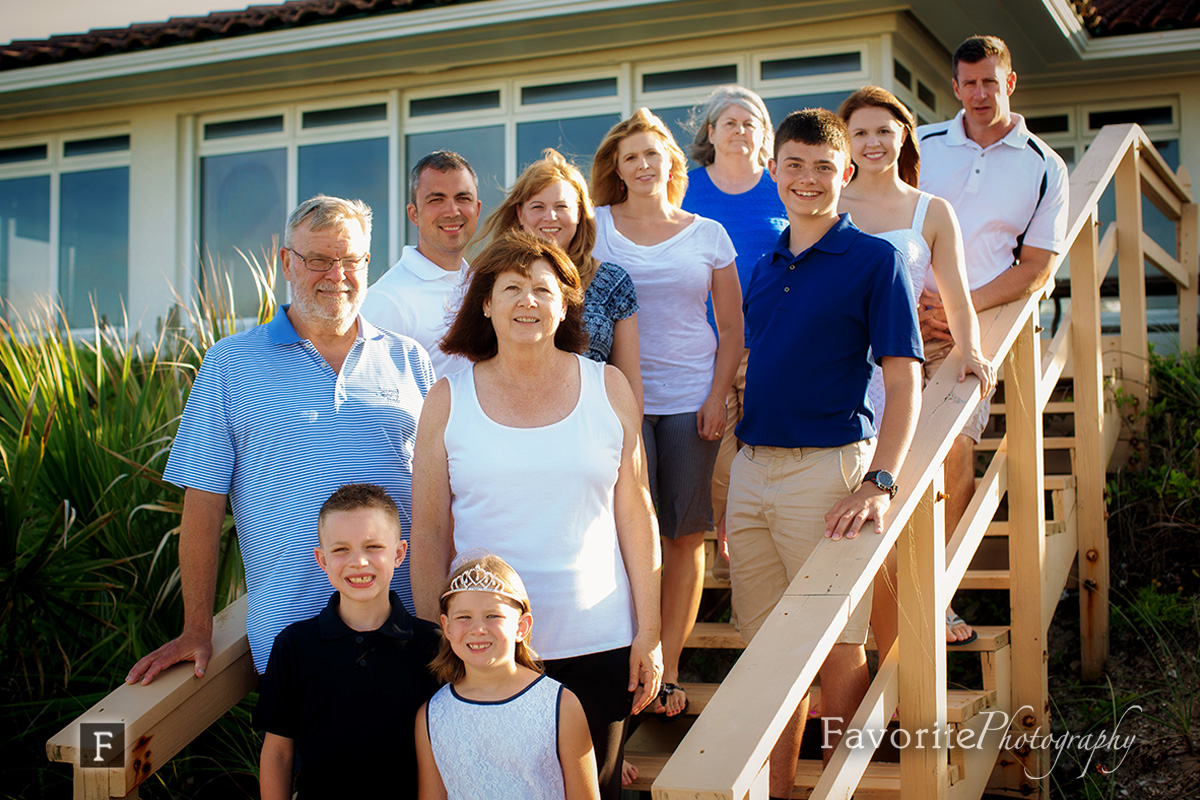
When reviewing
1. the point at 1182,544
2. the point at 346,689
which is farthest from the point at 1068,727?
the point at 346,689

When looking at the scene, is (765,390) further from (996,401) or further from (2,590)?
(996,401)

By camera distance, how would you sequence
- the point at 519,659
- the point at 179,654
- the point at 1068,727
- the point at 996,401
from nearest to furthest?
the point at 519,659, the point at 179,654, the point at 1068,727, the point at 996,401

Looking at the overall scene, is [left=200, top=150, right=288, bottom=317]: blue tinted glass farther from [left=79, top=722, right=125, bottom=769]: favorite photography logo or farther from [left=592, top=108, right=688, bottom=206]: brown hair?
[left=79, top=722, right=125, bottom=769]: favorite photography logo

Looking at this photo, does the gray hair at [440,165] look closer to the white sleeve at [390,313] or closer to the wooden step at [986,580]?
the white sleeve at [390,313]

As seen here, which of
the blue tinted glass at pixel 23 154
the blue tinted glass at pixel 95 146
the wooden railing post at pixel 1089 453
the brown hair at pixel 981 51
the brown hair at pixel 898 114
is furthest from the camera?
the blue tinted glass at pixel 23 154

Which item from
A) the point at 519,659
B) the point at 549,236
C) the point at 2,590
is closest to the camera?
the point at 519,659

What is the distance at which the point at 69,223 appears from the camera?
1004 cm

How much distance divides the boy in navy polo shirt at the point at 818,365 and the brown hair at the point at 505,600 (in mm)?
816

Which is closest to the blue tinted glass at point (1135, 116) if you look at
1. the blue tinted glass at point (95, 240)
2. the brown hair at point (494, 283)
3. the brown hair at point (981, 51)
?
the brown hair at point (981, 51)

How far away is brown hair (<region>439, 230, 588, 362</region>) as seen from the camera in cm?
255

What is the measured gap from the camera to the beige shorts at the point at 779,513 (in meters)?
2.69

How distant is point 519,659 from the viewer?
7.56 feet

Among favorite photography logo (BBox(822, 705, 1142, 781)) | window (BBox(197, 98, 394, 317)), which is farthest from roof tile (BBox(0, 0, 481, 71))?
favorite photography logo (BBox(822, 705, 1142, 781))

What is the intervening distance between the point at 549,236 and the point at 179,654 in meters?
1.60
